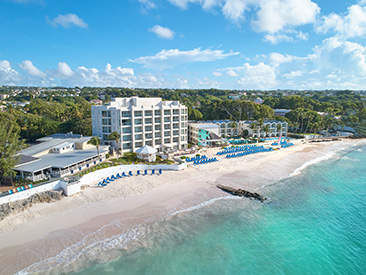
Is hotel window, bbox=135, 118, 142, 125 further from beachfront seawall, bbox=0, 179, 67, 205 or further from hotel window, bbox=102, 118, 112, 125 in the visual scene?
beachfront seawall, bbox=0, 179, 67, 205

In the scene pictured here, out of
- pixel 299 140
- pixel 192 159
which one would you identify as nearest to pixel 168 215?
pixel 192 159

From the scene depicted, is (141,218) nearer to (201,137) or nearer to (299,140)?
(201,137)

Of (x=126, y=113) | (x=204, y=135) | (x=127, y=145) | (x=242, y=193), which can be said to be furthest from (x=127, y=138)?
(x=242, y=193)

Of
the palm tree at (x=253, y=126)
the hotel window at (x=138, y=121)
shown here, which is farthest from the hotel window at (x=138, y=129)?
the palm tree at (x=253, y=126)

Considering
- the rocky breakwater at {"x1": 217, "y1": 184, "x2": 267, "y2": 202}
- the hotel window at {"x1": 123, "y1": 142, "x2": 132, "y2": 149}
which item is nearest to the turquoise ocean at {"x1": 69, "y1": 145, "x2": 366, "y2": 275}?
the rocky breakwater at {"x1": 217, "y1": 184, "x2": 267, "y2": 202}

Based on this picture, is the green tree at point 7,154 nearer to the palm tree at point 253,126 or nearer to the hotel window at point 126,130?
the hotel window at point 126,130
